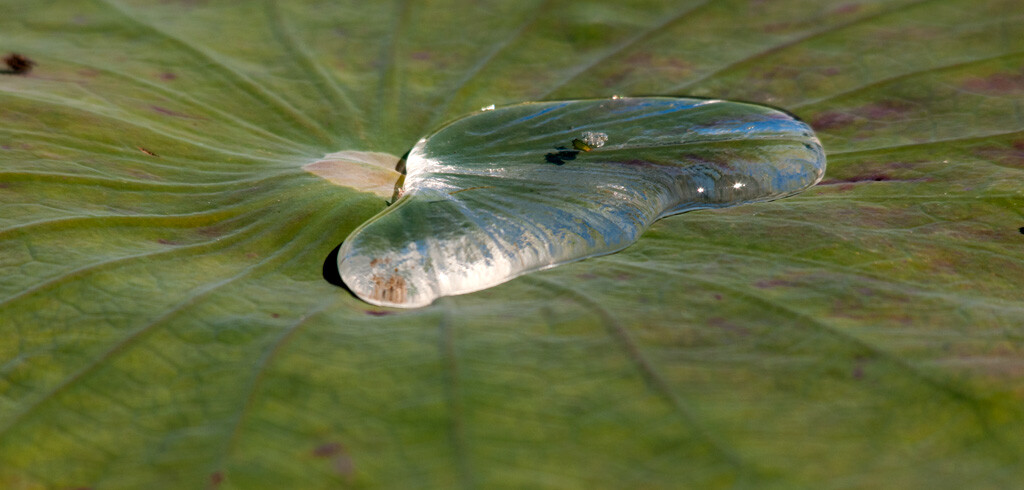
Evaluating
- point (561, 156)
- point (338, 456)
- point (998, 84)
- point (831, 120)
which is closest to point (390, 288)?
point (338, 456)

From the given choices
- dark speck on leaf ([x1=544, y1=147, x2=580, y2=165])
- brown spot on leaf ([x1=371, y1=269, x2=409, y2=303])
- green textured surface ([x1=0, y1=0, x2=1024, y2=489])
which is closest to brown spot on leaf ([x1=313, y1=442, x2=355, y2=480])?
green textured surface ([x1=0, y1=0, x2=1024, y2=489])

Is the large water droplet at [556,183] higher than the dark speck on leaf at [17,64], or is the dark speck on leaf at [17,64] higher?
the dark speck on leaf at [17,64]

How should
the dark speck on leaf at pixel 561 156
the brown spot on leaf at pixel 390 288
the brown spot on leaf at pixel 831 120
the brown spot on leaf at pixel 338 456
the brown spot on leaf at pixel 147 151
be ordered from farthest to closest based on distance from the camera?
1. the brown spot on leaf at pixel 831 120
2. the brown spot on leaf at pixel 147 151
3. the dark speck on leaf at pixel 561 156
4. the brown spot on leaf at pixel 390 288
5. the brown spot on leaf at pixel 338 456

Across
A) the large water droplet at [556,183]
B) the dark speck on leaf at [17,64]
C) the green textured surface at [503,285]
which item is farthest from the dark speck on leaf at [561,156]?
the dark speck on leaf at [17,64]

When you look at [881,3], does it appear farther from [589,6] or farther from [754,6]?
[589,6]

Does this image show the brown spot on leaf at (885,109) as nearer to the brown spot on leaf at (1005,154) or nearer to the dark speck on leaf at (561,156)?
the brown spot on leaf at (1005,154)

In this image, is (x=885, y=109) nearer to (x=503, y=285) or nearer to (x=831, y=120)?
(x=831, y=120)
